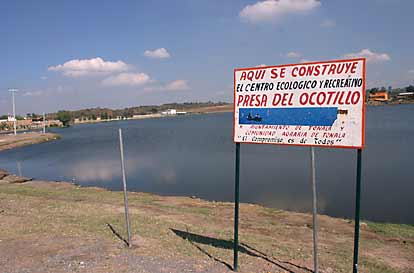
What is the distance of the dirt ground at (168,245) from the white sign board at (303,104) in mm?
2356

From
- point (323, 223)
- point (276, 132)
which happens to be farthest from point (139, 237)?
point (323, 223)

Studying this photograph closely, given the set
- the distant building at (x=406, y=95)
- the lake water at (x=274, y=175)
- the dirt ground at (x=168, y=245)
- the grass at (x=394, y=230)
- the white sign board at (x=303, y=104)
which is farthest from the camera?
the distant building at (x=406, y=95)

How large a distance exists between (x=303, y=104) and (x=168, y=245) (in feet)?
12.9

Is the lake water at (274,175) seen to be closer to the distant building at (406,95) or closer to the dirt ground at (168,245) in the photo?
the dirt ground at (168,245)

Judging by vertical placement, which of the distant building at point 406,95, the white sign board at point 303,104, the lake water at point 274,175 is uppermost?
the distant building at point 406,95

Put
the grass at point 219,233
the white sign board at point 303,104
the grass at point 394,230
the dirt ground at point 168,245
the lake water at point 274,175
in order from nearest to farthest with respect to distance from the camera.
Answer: the white sign board at point 303,104
the dirt ground at point 168,245
the grass at point 219,233
the grass at point 394,230
the lake water at point 274,175

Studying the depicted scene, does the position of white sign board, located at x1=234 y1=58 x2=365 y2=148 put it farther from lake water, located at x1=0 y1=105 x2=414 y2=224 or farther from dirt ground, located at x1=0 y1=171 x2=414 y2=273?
lake water, located at x1=0 y1=105 x2=414 y2=224

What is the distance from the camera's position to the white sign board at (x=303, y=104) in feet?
14.6

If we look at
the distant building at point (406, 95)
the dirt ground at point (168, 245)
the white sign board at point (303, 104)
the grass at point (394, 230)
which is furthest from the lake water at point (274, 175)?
the distant building at point (406, 95)

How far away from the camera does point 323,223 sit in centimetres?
1222

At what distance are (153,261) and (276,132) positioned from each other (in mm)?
2986

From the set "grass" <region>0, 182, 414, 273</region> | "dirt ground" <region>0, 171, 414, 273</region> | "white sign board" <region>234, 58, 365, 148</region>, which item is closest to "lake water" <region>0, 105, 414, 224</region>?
"grass" <region>0, 182, 414, 273</region>

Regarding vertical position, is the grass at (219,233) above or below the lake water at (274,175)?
above

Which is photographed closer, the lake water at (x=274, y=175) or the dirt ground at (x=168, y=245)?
the dirt ground at (x=168, y=245)
